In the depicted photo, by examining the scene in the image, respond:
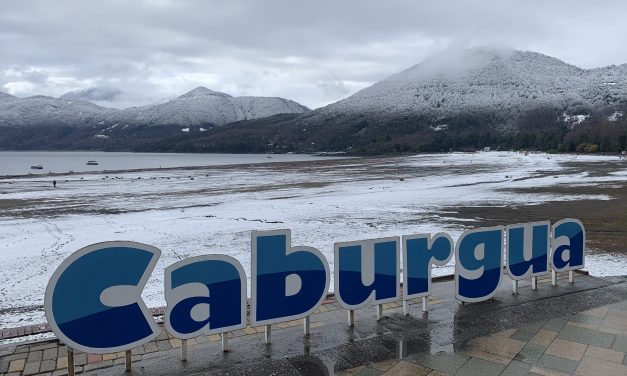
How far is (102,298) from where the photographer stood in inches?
191

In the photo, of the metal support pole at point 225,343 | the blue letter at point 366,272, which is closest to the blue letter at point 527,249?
the blue letter at point 366,272

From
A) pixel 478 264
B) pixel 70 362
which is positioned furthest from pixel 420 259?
pixel 70 362

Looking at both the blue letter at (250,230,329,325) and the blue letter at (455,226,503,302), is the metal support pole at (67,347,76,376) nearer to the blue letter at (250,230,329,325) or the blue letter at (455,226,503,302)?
the blue letter at (250,230,329,325)

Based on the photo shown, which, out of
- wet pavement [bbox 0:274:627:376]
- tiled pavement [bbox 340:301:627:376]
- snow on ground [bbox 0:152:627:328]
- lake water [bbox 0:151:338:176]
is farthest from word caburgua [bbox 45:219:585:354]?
lake water [bbox 0:151:338:176]

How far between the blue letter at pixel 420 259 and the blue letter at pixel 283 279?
3.96ft

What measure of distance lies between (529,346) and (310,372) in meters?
2.60

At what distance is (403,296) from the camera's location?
6.66 meters

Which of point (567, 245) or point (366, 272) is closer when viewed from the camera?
point (366, 272)

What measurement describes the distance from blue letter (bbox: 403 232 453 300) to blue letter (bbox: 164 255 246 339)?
2.26m

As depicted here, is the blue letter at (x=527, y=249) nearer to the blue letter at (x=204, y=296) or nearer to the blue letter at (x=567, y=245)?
the blue letter at (x=567, y=245)

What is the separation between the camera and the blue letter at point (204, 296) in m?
5.25

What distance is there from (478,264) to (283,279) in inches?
119

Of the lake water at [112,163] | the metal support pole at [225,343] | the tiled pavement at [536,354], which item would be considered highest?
the metal support pole at [225,343]

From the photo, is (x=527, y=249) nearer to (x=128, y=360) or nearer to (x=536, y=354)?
(x=536, y=354)
